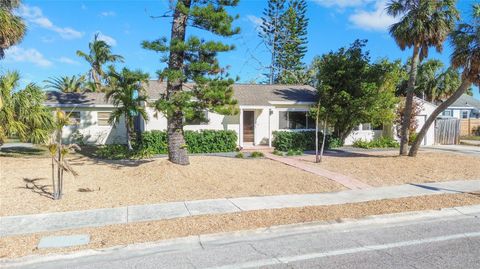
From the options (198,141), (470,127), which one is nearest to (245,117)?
(198,141)

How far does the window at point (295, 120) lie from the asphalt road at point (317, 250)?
14.9 meters

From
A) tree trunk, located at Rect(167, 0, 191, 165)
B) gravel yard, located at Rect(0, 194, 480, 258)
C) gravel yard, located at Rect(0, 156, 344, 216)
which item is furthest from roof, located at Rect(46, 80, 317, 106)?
gravel yard, located at Rect(0, 194, 480, 258)

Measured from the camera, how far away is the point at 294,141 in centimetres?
2008

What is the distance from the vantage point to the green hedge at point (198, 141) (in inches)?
691

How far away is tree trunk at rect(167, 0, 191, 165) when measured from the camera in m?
11.8

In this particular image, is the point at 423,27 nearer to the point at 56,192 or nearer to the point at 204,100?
the point at 204,100

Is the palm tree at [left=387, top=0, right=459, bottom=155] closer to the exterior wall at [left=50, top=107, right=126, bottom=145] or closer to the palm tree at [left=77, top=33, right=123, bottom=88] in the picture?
the exterior wall at [left=50, top=107, right=126, bottom=145]

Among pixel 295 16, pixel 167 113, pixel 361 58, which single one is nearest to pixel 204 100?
pixel 167 113

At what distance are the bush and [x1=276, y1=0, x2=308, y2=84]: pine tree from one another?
2055cm

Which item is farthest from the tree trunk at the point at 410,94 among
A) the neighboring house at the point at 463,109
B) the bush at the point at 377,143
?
the neighboring house at the point at 463,109

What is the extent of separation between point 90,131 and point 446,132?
77.6ft

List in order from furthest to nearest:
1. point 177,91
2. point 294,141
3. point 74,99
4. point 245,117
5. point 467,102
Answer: point 467,102 → point 74,99 → point 245,117 → point 294,141 → point 177,91

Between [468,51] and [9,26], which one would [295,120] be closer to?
[468,51]

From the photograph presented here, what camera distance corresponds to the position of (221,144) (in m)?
18.7
